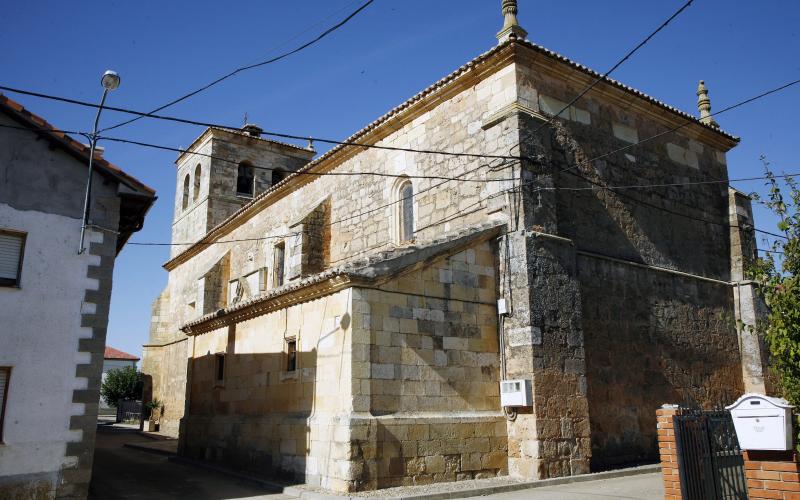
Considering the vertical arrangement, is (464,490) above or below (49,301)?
below

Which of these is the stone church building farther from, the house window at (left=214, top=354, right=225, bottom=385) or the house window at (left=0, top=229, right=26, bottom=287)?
the house window at (left=0, top=229, right=26, bottom=287)

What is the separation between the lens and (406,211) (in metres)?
15.1

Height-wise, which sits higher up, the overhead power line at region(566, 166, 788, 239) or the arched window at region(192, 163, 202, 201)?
the arched window at region(192, 163, 202, 201)

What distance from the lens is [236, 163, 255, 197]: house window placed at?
28922 millimetres

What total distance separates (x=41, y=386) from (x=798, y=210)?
952 centimetres

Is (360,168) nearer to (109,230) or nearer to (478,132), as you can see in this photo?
(478,132)

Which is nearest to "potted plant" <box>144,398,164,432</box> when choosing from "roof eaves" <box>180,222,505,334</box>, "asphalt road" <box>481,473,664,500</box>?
"roof eaves" <box>180,222,505,334</box>

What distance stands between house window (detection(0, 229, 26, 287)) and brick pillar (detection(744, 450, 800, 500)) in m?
8.99

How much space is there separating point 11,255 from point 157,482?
5.32m

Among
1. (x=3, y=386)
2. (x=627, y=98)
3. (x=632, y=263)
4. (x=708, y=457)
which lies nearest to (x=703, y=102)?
(x=627, y=98)

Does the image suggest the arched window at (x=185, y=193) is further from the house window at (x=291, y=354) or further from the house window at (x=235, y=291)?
the house window at (x=291, y=354)

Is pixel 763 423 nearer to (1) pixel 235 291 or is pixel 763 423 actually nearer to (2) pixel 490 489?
(2) pixel 490 489

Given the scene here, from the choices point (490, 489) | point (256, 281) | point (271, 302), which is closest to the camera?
point (490, 489)

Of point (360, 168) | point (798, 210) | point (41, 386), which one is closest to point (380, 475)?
point (41, 386)
